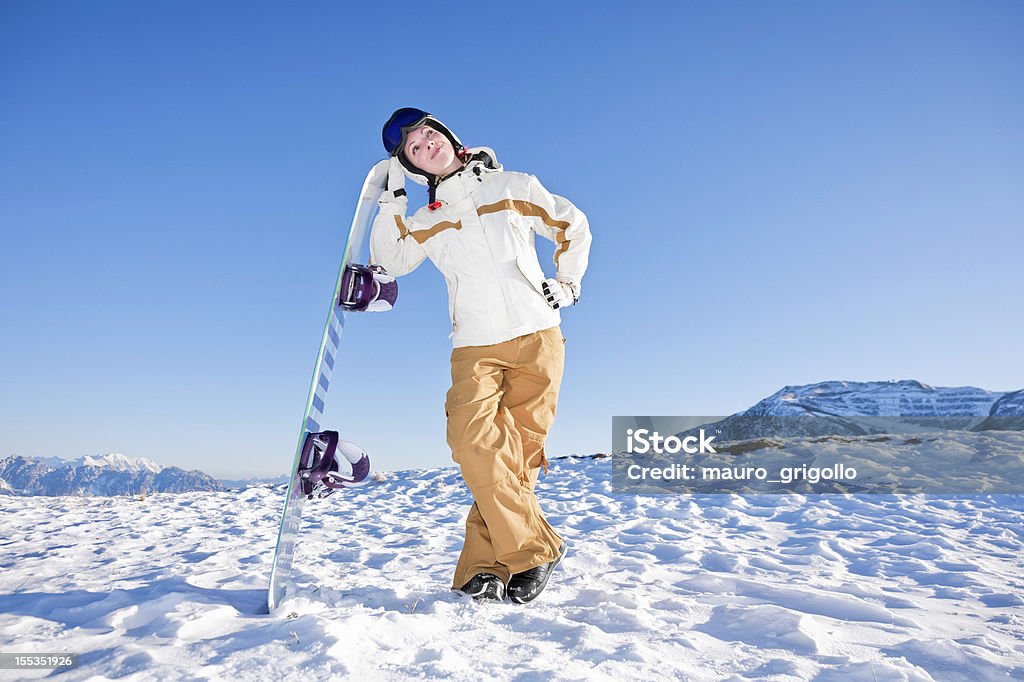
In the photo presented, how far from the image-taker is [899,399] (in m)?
15.4

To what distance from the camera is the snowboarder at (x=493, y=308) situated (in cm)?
242

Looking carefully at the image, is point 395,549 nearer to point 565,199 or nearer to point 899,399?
point 565,199

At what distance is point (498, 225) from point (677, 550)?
2.24m

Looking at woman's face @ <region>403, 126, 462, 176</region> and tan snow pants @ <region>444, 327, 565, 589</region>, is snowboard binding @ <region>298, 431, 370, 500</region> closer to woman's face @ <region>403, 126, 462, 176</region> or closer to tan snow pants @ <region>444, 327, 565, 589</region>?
tan snow pants @ <region>444, 327, 565, 589</region>

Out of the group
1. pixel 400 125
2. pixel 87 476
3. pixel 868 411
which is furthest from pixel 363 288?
pixel 87 476

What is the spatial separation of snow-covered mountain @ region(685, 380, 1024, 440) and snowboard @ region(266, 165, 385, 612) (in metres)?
10.0

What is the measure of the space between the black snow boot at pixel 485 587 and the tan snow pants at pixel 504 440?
31 millimetres

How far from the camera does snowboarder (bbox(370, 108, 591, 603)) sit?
242 cm

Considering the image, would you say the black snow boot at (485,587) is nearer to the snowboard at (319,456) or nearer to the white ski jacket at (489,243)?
the snowboard at (319,456)

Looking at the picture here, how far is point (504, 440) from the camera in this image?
2.52 meters

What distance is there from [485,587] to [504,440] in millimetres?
595

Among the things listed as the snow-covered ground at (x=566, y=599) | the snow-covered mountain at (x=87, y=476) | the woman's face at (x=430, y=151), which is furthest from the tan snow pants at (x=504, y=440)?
the snow-covered mountain at (x=87, y=476)

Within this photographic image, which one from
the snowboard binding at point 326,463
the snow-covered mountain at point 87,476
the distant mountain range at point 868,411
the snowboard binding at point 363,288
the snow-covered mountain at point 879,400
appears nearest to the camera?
the snowboard binding at point 326,463

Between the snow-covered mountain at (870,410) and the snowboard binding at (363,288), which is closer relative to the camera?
the snowboard binding at (363,288)
